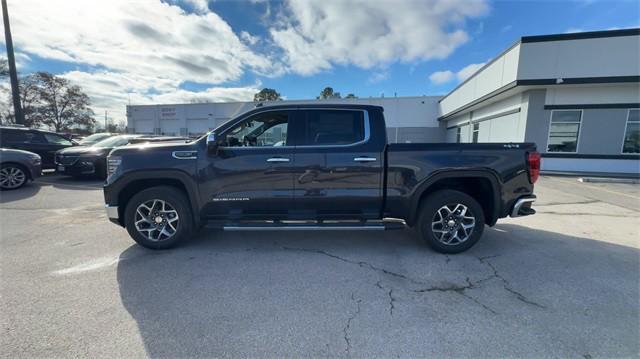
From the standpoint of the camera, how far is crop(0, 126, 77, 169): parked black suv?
30.8 ft

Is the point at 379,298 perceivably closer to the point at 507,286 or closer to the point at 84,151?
the point at 507,286

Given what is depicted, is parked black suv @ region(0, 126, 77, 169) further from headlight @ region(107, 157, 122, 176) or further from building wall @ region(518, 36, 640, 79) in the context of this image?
building wall @ region(518, 36, 640, 79)

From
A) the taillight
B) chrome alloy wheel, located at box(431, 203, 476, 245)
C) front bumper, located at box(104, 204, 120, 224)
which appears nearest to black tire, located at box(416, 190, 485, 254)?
chrome alloy wheel, located at box(431, 203, 476, 245)

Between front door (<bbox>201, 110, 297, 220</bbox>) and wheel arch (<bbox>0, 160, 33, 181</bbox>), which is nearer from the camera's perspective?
front door (<bbox>201, 110, 297, 220</bbox>)

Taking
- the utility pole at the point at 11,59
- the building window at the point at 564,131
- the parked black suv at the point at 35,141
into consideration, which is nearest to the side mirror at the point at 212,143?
the parked black suv at the point at 35,141

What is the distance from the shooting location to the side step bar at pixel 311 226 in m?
3.68

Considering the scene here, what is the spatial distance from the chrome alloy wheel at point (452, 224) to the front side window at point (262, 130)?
2.45m

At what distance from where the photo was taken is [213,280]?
3057mm

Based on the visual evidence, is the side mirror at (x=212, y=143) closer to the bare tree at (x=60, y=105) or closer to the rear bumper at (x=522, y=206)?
the rear bumper at (x=522, y=206)

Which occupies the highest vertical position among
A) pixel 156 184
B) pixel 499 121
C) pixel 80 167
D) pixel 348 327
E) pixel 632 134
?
pixel 499 121

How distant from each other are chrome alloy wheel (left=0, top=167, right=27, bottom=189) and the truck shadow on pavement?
24.1 ft

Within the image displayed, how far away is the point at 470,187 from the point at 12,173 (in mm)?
11694

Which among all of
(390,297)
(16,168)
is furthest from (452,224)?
(16,168)

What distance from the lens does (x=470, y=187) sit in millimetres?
4094
